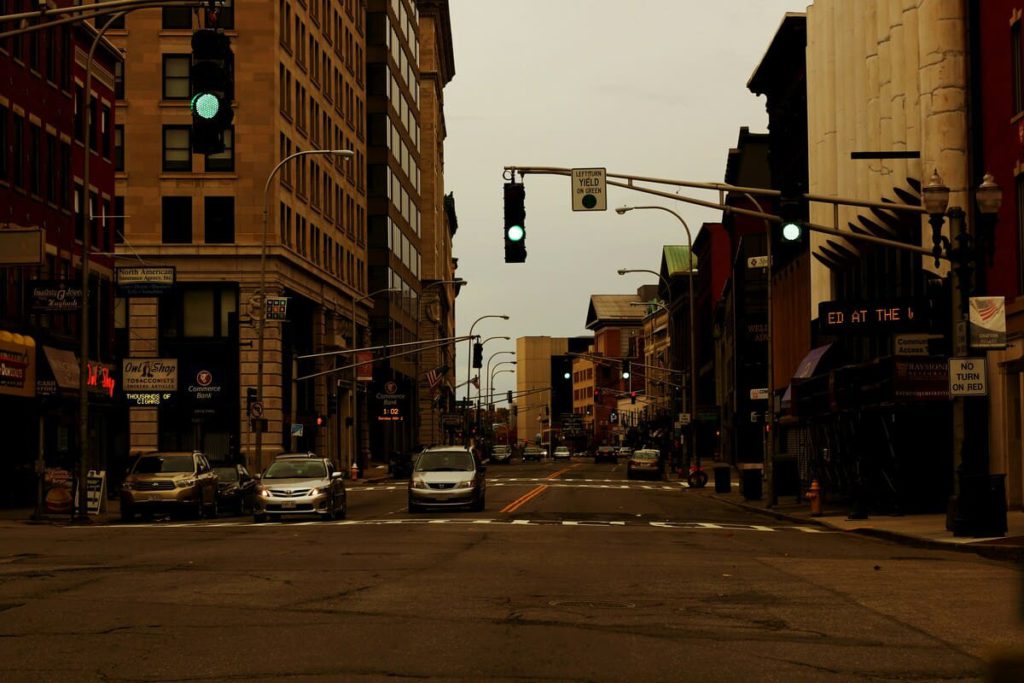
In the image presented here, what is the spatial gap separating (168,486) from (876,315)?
17785mm

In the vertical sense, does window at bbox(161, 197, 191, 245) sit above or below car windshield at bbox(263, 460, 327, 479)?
above

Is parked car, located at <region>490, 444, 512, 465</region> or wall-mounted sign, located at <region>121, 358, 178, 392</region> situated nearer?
wall-mounted sign, located at <region>121, 358, 178, 392</region>

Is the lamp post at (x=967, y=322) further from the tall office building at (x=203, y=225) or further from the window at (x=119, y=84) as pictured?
the window at (x=119, y=84)

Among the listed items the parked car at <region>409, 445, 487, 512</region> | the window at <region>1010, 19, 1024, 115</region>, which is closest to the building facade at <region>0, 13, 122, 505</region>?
the parked car at <region>409, 445, 487, 512</region>

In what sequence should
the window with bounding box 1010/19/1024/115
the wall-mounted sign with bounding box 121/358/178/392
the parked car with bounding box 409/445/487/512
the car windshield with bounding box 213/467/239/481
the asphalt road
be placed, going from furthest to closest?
1. the wall-mounted sign with bounding box 121/358/178/392
2. the car windshield with bounding box 213/467/239/481
3. the parked car with bounding box 409/445/487/512
4. the window with bounding box 1010/19/1024/115
5. the asphalt road

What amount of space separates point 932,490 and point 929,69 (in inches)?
410

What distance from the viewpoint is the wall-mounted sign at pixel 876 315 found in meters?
34.9

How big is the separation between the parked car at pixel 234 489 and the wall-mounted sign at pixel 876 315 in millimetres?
15911

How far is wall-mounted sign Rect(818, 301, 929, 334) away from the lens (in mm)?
34906

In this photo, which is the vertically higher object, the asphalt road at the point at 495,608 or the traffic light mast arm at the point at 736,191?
the traffic light mast arm at the point at 736,191

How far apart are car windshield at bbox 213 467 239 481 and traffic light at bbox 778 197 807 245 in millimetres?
20075

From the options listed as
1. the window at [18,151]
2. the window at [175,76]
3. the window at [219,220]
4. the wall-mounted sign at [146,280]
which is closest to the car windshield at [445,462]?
the wall-mounted sign at [146,280]

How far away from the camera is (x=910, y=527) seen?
1164 inches

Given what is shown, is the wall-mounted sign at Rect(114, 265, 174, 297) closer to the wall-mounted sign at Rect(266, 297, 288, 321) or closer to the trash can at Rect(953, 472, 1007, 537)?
the wall-mounted sign at Rect(266, 297, 288, 321)
